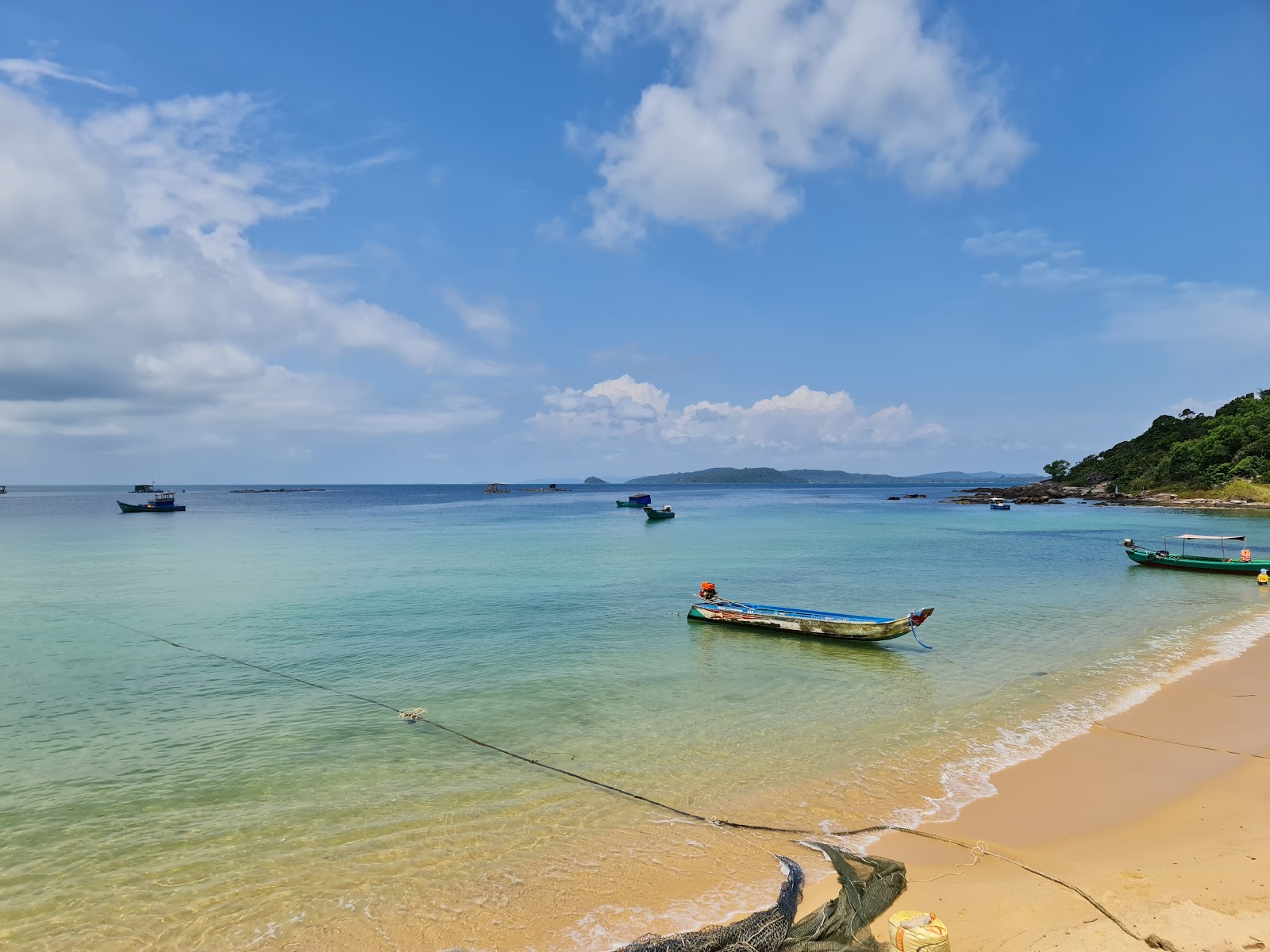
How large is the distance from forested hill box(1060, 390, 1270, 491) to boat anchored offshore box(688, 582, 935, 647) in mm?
86561

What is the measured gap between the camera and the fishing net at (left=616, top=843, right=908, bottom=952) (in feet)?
18.1

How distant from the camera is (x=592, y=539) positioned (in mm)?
50938

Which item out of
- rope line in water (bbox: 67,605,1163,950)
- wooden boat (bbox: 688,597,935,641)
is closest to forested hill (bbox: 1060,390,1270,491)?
wooden boat (bbox: 688,597,935,641)

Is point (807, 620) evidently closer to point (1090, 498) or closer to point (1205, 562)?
point (1205, 562)

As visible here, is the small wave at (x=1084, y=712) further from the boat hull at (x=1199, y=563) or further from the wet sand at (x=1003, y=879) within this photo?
the boat hull at (x=1199, y=563)

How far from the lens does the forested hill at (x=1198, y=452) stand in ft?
264

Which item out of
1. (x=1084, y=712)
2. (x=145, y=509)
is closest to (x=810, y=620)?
(x=1084, y=712)

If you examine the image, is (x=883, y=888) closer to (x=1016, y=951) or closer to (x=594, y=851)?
(x=1016, y=951)

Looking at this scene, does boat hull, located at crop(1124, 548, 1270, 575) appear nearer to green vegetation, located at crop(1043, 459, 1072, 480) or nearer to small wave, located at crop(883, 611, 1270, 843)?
small wave, located at crop(883, 611, 1270, 843)

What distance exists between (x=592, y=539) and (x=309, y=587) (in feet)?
82.5

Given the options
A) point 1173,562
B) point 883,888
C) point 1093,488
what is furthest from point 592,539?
point 1093,488

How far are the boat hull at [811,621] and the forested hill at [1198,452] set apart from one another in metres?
86.7

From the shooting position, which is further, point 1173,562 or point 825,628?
point 1173,562

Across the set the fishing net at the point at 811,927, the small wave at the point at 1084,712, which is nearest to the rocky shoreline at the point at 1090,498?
the small wave at the point at 1084,712
